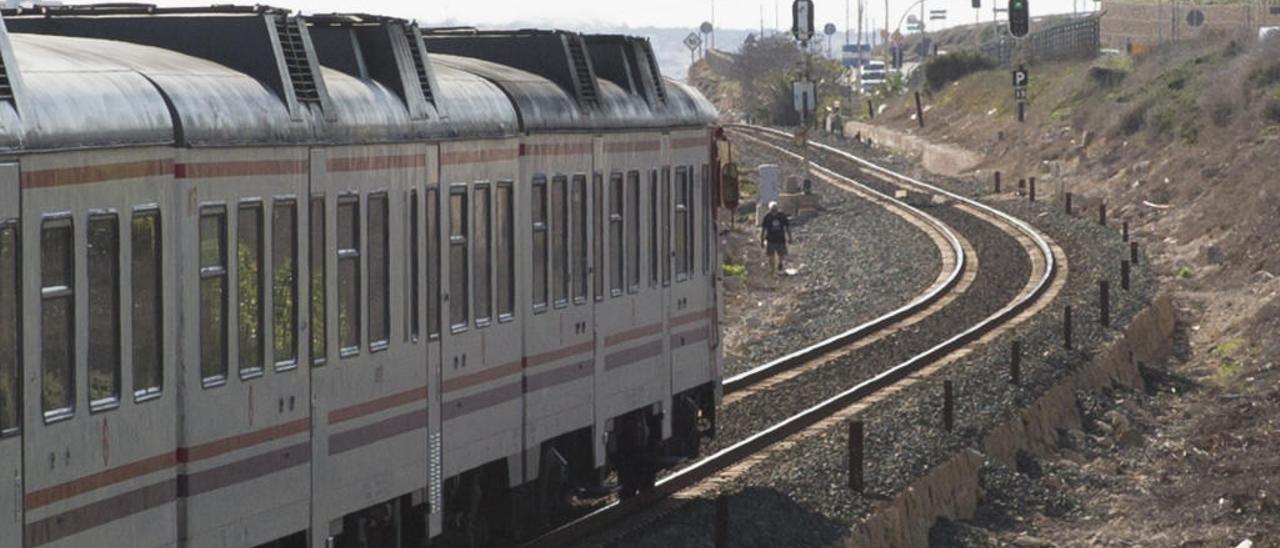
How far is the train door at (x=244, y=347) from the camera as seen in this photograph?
428 inches

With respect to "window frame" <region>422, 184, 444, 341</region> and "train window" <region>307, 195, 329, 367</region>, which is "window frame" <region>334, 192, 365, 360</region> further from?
"window frame" <region>422, 184, 444, 341</region>

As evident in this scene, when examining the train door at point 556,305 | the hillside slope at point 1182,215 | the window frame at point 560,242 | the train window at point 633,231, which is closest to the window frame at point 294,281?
the train door at point 556,305

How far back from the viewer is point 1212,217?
49031 mm

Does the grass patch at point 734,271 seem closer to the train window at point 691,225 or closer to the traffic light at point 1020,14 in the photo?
the traffic light at point 1020,14

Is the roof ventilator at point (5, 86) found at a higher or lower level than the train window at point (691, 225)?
higher

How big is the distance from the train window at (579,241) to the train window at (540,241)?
51cm

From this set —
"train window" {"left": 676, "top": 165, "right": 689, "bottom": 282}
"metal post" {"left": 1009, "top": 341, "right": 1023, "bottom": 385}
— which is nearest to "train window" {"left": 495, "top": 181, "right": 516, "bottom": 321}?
"train window" {"left": 676, "top": 165, "right": 689, "bottom": 282}

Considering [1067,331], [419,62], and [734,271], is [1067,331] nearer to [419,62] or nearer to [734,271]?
[734,271]

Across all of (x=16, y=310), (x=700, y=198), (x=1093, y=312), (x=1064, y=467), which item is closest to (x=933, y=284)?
(x=1093, y=312)

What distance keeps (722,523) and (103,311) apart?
7.32 meters

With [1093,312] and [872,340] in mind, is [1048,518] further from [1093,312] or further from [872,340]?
[1093,312]

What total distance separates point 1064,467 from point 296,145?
14585mm

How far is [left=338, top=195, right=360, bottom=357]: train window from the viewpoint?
12648 millimetres

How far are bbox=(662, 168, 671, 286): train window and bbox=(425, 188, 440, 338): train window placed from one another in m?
4.59
